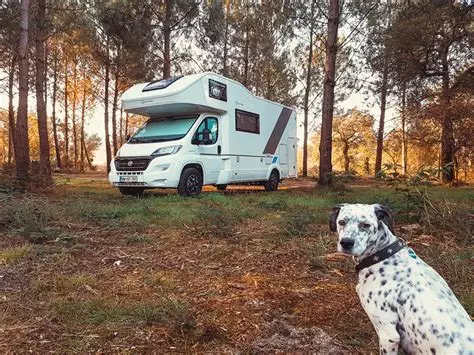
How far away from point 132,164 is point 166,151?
1.00 meters

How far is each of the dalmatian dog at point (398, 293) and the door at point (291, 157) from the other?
13086 mm

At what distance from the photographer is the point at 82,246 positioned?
14.9ft

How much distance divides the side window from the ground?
3987 mm

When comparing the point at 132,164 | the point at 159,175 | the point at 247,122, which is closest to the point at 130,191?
the point at 132,164

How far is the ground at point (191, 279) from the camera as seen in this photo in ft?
8.21

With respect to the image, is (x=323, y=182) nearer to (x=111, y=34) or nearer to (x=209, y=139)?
(x=209, y=139)

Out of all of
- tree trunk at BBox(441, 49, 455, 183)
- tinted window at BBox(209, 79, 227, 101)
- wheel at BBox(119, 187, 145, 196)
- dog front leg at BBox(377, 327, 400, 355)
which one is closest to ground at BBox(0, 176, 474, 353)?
dog front leg at BBox(377, 327, 400, 355)

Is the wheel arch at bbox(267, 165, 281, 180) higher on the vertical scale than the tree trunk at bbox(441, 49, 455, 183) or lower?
lower

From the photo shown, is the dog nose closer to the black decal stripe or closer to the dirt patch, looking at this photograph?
the dirt patch

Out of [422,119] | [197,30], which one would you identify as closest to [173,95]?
[197,30]

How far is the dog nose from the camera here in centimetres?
217

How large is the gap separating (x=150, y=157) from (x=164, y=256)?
5.29m

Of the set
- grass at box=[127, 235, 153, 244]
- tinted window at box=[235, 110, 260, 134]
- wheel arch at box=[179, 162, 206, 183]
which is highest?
tinted window at box=[235, 110, 260, 134]

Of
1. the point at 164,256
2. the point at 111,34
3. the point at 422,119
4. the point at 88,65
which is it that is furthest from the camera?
the point at 88,65
